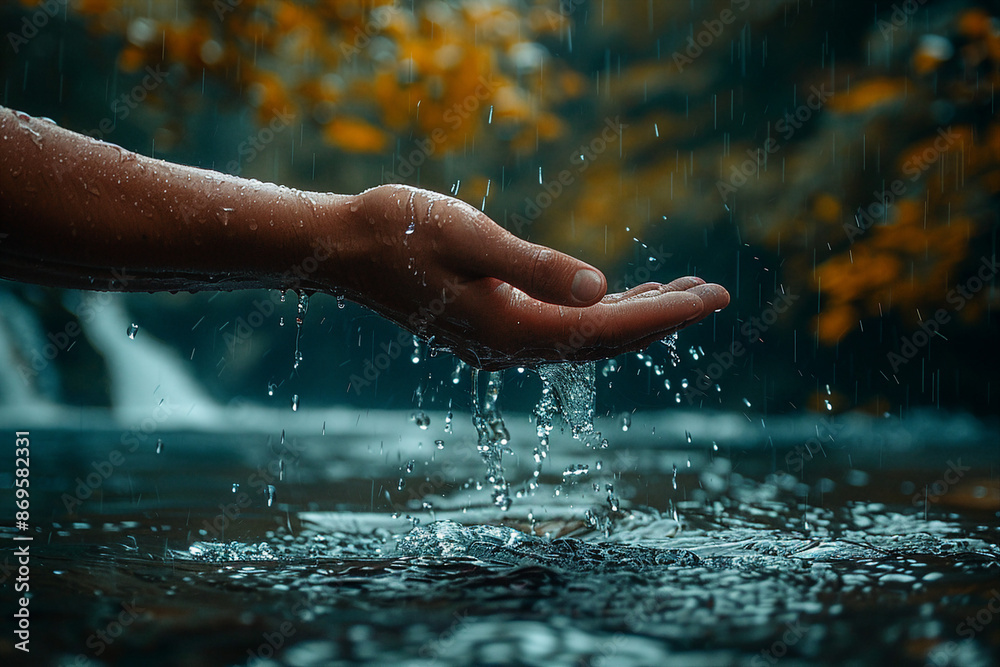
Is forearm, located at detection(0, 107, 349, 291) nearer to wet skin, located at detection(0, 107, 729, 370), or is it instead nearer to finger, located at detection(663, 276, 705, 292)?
wet skin, located at detection(0, 107, 729, 370)

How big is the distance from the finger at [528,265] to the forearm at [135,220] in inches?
9.9

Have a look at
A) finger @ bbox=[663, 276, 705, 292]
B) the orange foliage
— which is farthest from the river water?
the orange foliage

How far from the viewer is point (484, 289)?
4.53 ft

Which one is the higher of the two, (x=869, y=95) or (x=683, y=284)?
(x=869, y=95)

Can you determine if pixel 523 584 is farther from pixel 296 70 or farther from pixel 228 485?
pixel 296 70

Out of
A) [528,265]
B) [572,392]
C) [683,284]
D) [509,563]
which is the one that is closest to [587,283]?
[528,265]

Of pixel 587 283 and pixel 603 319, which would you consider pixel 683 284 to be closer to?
pixel 603 319

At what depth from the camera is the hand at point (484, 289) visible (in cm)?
128

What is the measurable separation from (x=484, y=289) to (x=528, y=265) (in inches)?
5.4

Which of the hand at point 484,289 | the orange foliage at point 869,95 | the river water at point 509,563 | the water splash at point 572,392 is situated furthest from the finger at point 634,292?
the orange foliage at point 869,95

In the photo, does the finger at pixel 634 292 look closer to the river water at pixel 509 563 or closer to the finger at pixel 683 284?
the finger at pixel 683 284

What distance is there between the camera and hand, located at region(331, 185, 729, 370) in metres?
1.28

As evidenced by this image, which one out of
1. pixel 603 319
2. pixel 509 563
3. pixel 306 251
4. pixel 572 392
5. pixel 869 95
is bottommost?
pixel 509 563

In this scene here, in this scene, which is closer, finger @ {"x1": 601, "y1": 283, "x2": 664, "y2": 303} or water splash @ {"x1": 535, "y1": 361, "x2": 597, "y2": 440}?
finger @ {"x1": 601, "y1": 283, "x2": 664, "y2": 303}
